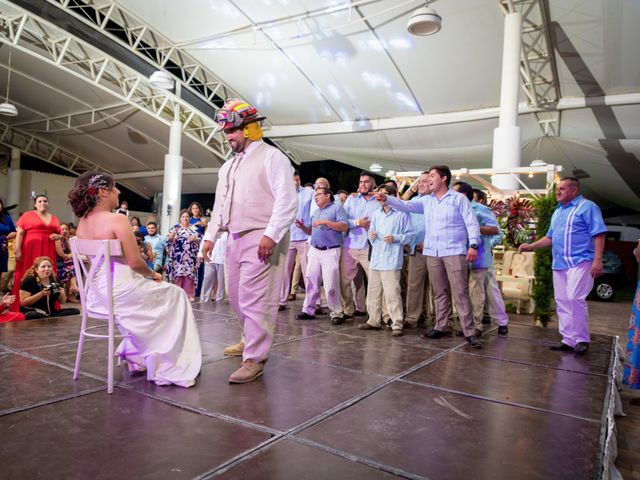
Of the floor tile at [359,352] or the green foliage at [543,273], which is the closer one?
the floor tile at [359,352]

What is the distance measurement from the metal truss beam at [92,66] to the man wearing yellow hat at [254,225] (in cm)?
999

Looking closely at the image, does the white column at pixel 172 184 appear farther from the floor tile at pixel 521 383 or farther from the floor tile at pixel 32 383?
the floor tile at pixel 521 383

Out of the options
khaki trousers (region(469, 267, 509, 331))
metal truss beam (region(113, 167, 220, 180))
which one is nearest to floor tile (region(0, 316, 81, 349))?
khaki trousers (region(469, 267, 509, 331))

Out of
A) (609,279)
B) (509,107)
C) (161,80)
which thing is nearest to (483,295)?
(509,107)

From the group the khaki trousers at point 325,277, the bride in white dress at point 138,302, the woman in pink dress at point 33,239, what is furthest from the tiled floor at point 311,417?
the woman in pink dress at point 33,239

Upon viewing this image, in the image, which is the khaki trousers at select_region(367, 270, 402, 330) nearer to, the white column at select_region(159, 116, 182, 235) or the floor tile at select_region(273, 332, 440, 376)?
the floor tile at select_region(273, 332, 440, 376)

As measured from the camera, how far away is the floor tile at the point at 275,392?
1980 millimetres

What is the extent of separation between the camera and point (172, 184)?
12742mm

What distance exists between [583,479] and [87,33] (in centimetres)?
1341

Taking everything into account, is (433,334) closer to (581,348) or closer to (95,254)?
(581,348)

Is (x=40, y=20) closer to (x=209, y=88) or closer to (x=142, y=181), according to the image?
(x=209, y=88)

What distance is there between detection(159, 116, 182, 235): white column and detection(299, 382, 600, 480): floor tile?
1144 cm

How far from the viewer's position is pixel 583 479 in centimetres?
151

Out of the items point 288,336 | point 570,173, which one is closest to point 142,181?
point 570,173
